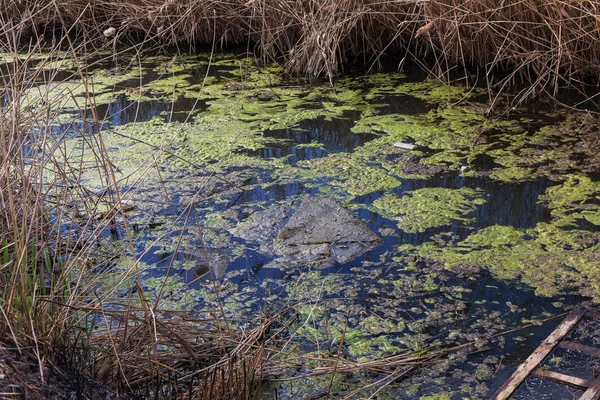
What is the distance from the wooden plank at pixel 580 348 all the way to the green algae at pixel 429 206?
2.71ft

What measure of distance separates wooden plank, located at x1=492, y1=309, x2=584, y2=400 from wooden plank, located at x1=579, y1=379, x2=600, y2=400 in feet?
0.50

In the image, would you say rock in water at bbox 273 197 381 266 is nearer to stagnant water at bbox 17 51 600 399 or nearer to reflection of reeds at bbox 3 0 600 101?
stagnant water at bbox 17 51 600 399

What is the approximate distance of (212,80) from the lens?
4703mm

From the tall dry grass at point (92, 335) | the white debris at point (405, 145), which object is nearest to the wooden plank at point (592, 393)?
the tall dry grass at point (92, 335)

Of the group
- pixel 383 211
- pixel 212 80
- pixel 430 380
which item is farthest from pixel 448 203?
pixel 212 80

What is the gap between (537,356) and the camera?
1947mm

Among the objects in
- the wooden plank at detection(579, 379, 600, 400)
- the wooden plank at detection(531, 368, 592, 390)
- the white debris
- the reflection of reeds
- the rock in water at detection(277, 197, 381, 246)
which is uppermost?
the reflection of reeds

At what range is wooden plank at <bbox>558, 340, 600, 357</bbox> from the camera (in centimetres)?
196

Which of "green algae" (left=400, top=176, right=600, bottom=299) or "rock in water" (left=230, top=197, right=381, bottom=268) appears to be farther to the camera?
"rock in water" (left=230, top=197, right=381, bottom=268)

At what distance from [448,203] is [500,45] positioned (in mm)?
1590

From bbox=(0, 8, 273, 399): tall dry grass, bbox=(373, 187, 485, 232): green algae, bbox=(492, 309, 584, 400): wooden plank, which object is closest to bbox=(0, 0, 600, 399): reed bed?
bbox=(0, 8, 273, 399): tall dry grass

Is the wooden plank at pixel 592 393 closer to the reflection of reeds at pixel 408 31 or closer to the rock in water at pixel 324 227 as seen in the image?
the rock in water at pixel 324 227

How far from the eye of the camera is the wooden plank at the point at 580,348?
196 centimetres

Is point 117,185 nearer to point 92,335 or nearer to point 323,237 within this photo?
point 92,335
